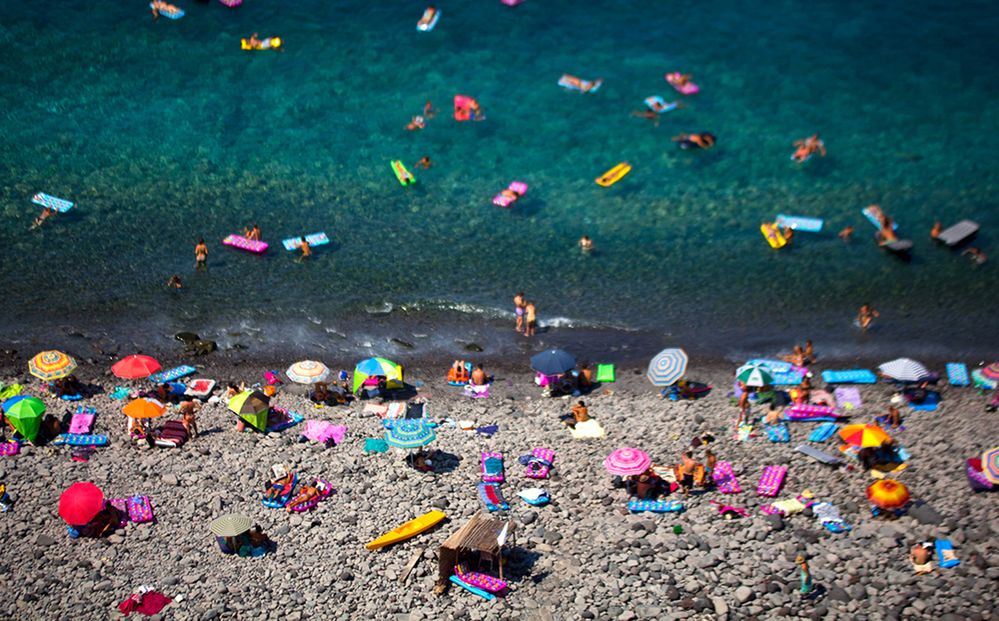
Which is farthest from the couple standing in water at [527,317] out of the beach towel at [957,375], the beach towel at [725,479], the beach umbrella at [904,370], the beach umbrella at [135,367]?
the beach towel at [957,375]

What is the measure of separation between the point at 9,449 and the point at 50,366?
4251 millimetres

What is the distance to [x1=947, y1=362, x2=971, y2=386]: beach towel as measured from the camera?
39.8 meters

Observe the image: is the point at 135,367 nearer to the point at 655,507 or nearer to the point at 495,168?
the point at 655,507

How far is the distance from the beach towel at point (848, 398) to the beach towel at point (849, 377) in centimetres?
58

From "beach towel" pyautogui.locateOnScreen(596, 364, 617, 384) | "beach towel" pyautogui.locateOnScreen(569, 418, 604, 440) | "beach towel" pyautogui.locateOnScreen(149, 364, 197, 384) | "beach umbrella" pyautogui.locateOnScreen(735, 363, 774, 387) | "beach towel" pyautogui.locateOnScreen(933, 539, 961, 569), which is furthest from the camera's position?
"beach towel" pyautogui.locateOnScreen(596, 364, 617, 384)

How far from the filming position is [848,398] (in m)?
38.5

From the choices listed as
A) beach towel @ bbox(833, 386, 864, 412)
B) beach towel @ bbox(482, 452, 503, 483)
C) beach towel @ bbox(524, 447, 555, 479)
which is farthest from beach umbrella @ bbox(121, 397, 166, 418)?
beach towel @ bbox(833, 386, 864, 412)

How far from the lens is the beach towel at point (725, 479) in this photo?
32531 mm

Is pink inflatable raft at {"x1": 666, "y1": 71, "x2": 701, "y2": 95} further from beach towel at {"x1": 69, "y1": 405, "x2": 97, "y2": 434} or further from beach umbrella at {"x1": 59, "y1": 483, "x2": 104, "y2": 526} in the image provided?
beach umbrella at {"x1": 59, "y1": 483, "x2": 104, "y2": 526}

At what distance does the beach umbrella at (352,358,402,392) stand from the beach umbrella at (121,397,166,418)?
23.2 ft

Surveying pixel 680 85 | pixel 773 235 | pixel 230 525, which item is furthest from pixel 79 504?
pixel 680 85

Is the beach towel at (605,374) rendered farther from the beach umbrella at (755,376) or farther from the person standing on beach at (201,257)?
the person standing on beach at (201,257)

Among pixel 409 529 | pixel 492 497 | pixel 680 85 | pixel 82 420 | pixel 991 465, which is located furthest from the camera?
pixel 680 85

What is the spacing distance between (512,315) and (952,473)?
18.8 m
